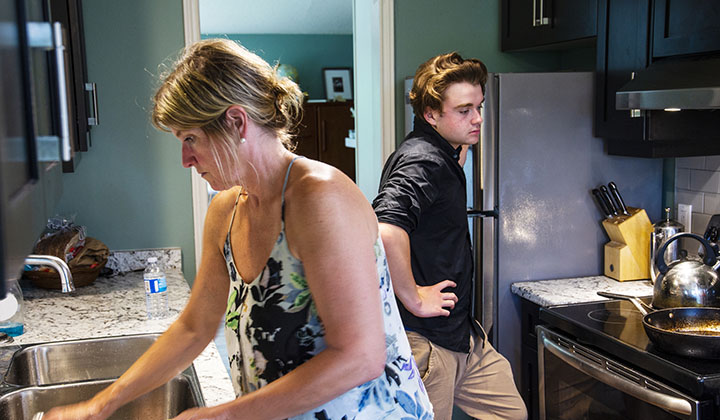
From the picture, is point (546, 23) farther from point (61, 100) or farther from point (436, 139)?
point (61, 100)

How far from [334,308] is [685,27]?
1790mm

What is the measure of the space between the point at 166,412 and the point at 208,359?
0.15 m

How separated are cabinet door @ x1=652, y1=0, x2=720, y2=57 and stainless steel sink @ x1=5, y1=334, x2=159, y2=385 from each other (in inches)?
72.6

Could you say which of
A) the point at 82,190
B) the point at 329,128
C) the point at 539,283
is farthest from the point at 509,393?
the point at 329,128

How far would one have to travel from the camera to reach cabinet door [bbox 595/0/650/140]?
2496 millimetres

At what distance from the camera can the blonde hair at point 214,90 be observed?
1099 millimetres

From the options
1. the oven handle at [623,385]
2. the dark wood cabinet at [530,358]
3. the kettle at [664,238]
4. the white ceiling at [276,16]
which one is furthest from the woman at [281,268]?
the white ceiling at [276,16]

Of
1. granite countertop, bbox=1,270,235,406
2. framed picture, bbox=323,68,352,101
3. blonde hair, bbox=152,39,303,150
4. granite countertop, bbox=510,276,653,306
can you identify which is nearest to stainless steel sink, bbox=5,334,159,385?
granite countertop, bbox=1,270,235,406

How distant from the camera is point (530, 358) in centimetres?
275

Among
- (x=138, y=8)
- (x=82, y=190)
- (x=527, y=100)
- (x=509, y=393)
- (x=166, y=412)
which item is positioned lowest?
(x=509, y=393)

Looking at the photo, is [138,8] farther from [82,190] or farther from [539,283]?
[539,283]

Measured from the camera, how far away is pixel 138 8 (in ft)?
9.45

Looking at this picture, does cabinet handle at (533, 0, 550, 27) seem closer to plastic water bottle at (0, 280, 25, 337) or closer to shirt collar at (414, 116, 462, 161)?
shirt collar at (414, 116, 462, 161)

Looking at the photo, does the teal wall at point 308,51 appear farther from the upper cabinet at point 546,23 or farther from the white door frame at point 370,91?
the upper cabinet at point 546,23
